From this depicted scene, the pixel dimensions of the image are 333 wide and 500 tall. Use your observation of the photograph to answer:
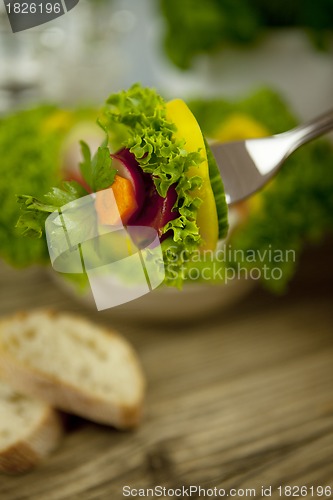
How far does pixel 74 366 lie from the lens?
102 centimetres

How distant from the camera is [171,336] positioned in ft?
3.93

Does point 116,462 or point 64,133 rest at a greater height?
point 64,133

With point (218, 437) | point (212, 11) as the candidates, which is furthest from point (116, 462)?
point (212, 11)

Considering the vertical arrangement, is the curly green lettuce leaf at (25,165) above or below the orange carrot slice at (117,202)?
below

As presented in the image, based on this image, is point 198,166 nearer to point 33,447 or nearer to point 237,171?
point 237,171

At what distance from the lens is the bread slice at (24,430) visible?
0.85 metres

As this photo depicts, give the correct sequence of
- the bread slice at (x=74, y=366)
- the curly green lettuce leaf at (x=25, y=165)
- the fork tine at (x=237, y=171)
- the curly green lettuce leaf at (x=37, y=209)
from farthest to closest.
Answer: the curly green lettuce leaf at (x=25, y=165) < the bread slice at (x=74, y=366) < the fork tine at (x=237, y=171) < the curly green lettuce leaf at (x=37, y=209)

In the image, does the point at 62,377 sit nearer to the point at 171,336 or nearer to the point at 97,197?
the point at 171,336

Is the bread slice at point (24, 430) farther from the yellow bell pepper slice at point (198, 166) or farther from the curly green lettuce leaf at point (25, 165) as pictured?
Answer: the yellow bell pepper slice at point (198, 166)

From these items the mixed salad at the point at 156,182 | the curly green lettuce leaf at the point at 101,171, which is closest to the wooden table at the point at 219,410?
the mixed salad at the point at 156,182

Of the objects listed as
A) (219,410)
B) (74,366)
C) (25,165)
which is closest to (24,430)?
(74,366)

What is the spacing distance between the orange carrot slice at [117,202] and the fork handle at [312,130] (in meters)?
0.26

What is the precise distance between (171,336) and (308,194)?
431 millimetres

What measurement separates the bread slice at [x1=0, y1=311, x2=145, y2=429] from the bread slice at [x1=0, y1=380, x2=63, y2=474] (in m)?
0.02
